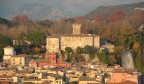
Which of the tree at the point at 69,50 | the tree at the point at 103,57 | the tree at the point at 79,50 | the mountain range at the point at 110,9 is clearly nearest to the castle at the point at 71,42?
the tree at the point at 69,50

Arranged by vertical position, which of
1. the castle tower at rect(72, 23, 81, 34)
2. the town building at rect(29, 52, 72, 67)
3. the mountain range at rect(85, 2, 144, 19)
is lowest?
the town building at rect(29, 52, 72, 67)

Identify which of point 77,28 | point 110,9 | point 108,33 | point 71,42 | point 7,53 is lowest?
point 7,53

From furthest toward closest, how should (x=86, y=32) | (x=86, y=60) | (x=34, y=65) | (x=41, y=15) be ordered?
(x=41, y=15)
(x=86, y=32)
(x=86, y=60)
(x=34, y=65)

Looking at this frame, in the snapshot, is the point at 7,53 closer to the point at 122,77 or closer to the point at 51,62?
the point at 51,62

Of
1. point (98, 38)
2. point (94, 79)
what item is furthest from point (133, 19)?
point (94, 79)

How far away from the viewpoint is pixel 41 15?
69.2 metres

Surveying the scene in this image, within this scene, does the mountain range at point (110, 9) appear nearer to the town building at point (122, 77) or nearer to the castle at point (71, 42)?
the castle at point (71, 42)

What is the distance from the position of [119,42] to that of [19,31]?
5.12 metres

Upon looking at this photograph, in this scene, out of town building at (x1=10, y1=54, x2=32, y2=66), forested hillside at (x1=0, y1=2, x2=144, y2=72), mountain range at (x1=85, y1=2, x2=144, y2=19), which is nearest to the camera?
town building at (x1=10, y1=54, x2=32, y2=66)

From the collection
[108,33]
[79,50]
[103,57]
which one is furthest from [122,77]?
Result: [108,33]

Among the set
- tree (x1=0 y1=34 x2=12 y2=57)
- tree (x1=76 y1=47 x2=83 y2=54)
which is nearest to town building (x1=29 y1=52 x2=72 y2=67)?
tree (x1=76 y1=47 x2=83 y2=54)

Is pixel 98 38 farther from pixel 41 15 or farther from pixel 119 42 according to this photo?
pixel 41 15

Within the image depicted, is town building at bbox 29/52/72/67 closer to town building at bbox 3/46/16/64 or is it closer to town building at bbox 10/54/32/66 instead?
town building at bbox 10/54/32/66

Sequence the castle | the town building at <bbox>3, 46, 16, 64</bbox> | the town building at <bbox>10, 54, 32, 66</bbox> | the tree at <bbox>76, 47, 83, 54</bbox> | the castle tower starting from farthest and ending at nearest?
the castle tower
the castle
the tree at <bbox>76, 47, 83, 54</bbox>
the town building at <bbox>3, 46, 16, 64</bbox>
the town building at <bbox>10, 54, 32, 66</bbox>
